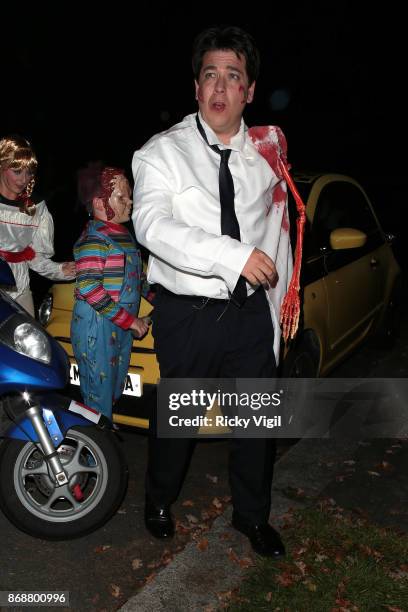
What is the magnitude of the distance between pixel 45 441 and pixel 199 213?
45.8 inches

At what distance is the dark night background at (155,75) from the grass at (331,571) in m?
2.46

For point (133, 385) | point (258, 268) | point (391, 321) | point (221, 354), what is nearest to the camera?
point (258, 268)

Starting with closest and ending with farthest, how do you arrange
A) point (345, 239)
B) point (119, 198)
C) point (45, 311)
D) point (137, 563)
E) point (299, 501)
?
point (137, 563) → point (119, 198) → point (299, 501) → point (45, 311) → point (345, 239)

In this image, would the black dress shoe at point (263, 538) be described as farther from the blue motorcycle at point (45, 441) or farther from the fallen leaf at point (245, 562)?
the blue motorcycle at point (45, 441)

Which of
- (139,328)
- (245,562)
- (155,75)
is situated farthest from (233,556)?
(155,75)

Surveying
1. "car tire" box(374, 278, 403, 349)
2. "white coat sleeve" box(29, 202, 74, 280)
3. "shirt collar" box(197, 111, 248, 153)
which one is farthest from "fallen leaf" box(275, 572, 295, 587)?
"car tire" box(374, 278, 403, 349)

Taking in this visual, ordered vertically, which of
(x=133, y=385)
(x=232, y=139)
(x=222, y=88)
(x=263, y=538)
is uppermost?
(x=222, y=88)

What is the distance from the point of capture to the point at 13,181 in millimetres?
3705

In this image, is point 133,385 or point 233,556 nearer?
point 233,556

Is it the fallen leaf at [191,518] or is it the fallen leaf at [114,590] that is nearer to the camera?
the fallen leaf at [114,590]

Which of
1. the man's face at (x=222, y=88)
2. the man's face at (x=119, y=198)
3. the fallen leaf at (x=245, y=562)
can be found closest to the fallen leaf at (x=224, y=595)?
the fallen leaf at (x=245, y=562)

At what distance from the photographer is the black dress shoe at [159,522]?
3.29 m

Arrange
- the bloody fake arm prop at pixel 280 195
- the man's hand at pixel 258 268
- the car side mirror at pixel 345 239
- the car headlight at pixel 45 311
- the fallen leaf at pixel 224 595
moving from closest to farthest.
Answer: the man's hand at pixel 258 268 < the fallen leaf at pixel 224 595 < the bloody fake arm prop at pixel 280 195 < the car headlight at pixel 45 311 < the car side mirror at pixel 345 239

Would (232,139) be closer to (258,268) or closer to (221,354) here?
(258,268)
